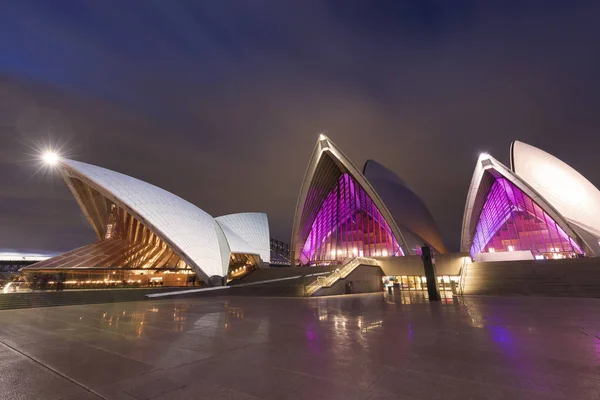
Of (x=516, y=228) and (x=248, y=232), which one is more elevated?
(x=248, y=232)

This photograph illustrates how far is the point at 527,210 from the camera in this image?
31172 millimetres

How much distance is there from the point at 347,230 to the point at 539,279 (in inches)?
932

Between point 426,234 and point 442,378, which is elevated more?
point 426,234

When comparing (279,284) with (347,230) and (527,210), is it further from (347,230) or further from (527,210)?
(527,210)

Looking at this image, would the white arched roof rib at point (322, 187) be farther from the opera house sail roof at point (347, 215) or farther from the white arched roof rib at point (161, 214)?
the white arched roof rib at point (161, 214)

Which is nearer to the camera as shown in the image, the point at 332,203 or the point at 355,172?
the point at 355,172

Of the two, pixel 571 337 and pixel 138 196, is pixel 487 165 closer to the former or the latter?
pixel 571 337

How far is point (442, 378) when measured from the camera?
8.32ft

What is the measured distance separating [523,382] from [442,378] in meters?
0.65

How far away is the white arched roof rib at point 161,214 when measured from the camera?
2078 cm

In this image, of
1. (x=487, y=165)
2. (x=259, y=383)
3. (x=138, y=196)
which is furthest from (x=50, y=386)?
(x=487, y=165)

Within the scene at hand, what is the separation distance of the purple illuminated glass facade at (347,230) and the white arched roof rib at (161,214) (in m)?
16.7

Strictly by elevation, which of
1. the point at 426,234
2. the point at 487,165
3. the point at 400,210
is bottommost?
the point at 426,234

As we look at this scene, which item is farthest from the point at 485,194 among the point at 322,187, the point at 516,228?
the point at 322,187
